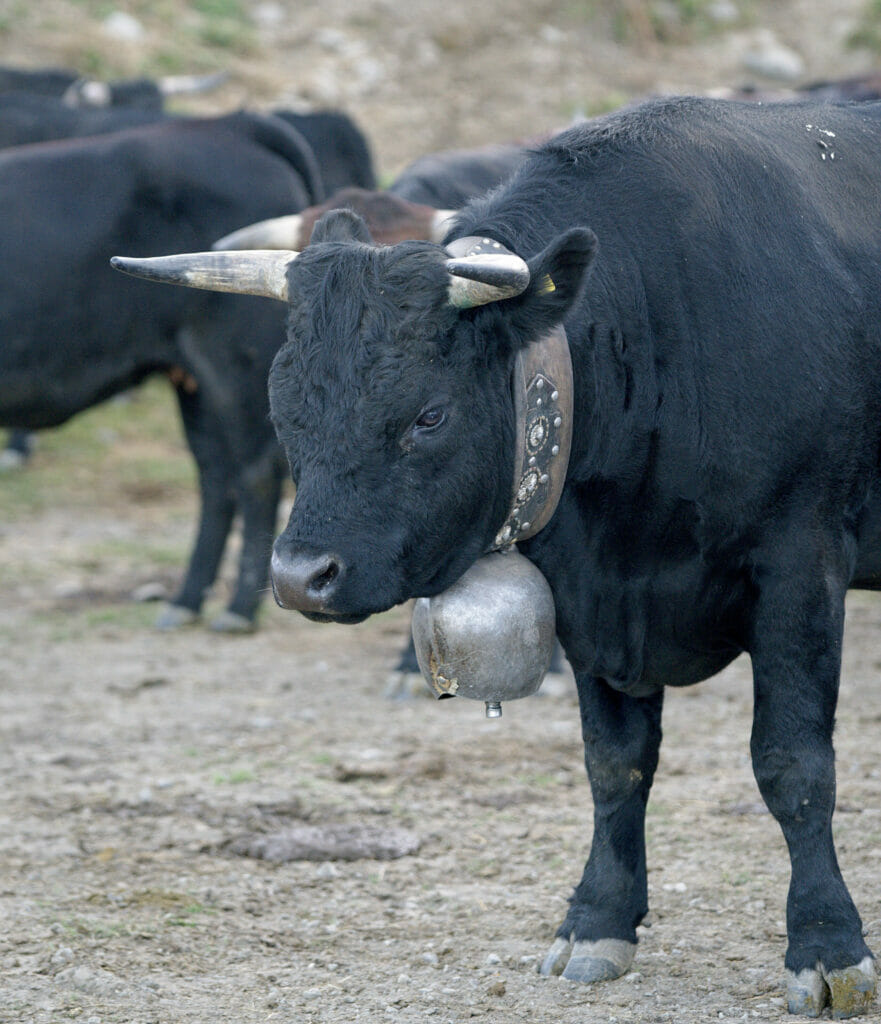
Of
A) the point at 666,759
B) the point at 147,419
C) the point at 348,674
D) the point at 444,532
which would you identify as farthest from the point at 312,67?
the point at 444,532

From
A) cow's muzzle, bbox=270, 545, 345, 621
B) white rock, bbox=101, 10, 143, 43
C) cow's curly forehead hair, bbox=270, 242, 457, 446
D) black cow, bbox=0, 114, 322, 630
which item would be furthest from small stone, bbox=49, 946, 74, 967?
white rock, bbox=101, 10, 143, 43

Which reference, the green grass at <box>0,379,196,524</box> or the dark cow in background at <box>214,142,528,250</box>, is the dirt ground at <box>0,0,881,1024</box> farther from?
the dark cow in background at <box>214,142,528,250</box>

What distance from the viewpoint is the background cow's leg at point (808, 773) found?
304 centimetres

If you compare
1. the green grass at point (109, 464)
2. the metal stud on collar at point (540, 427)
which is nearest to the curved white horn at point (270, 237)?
the metal stud on collar at point (540, 427)

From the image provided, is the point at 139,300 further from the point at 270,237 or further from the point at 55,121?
the point at 55,121

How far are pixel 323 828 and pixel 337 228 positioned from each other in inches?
75.4

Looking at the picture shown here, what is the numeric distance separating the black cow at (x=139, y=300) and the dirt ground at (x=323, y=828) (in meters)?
0.82

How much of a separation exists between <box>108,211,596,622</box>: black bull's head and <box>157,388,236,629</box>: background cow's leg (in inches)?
171

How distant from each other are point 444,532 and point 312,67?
15.1 meters

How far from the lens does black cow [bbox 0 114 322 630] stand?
259 inches

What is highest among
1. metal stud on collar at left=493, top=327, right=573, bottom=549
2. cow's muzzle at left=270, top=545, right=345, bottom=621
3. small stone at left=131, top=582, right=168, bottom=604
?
metal stud on collar at left=493, top=327, right=573, bottom=549

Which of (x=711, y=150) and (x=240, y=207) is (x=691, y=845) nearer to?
(x=711, y=150)

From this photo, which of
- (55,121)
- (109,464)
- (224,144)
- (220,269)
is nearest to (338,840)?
(220,269)

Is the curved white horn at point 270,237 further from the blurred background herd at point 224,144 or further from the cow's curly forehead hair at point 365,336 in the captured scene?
the cow's curly forehead hair at point 365,336
